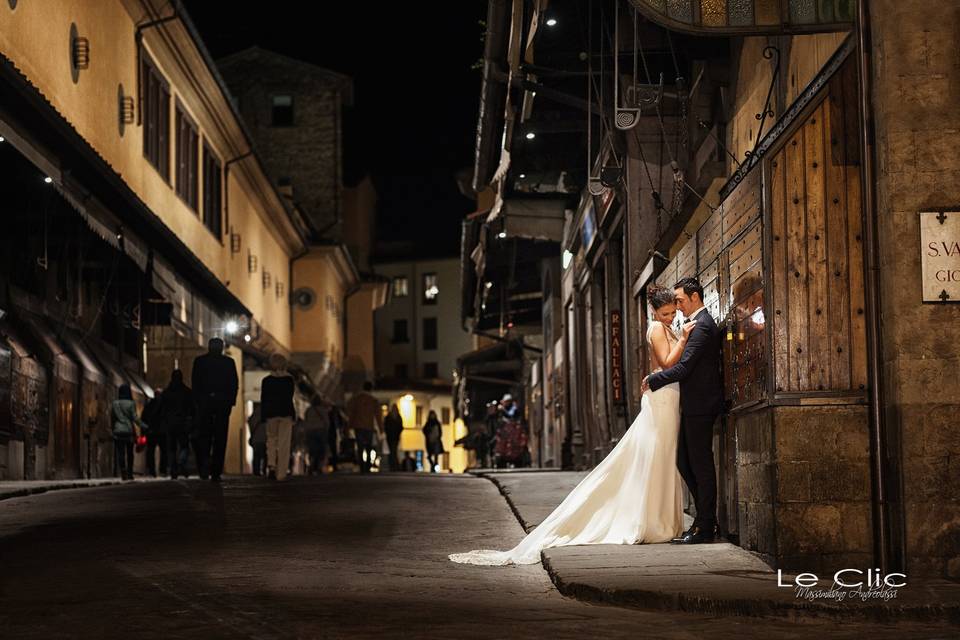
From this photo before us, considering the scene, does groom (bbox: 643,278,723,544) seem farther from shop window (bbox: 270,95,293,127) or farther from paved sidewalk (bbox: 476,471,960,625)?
shop window (bbox: 270,95,293,127)

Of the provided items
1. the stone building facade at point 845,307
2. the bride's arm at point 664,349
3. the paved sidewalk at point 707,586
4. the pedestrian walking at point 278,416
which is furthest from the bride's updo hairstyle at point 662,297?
the pedestrian walking at point 278,416

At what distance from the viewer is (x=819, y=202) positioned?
9102 millimetres

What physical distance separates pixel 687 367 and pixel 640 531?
124 centimetres

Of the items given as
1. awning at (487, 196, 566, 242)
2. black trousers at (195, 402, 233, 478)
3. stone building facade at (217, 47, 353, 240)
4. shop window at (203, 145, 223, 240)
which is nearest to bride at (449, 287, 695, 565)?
black trousers at (195, 402, 233, 478)

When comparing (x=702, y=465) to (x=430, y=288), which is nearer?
(x=702, y=465)

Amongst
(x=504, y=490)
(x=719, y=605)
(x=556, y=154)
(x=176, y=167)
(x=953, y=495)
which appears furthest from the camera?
(x=176, y=167)

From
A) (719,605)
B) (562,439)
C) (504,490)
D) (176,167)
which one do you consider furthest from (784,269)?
(176,167)

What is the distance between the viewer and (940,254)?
8.59 metres

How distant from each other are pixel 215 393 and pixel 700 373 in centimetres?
1006

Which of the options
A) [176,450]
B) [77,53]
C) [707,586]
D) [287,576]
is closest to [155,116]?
[77,53]

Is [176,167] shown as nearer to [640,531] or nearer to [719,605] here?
[640,531]

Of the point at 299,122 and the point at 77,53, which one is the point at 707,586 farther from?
the point at 299,122

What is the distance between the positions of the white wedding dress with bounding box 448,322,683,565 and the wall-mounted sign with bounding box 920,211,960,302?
2.70 meters

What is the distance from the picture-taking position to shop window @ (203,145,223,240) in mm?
37594
